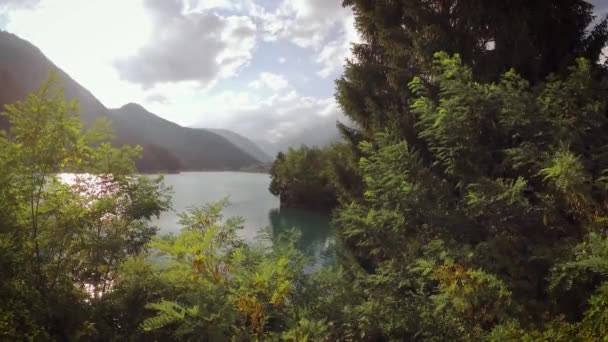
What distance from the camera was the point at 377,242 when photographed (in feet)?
21.5

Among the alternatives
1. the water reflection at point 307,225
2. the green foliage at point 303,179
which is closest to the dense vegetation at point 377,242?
the water reflection at point 307,225

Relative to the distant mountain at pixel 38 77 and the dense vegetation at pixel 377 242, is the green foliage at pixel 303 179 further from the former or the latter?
the distant mountain at pixel 38 77

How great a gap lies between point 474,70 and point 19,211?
28.7 feet

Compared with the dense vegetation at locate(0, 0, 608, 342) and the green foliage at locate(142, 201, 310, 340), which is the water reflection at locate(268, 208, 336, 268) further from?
the green foliage at locate(142, 201, 310, 340)

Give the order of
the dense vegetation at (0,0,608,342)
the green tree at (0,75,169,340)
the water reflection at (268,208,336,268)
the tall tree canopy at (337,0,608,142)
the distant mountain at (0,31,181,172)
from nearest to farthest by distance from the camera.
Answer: the dense vegetation at (0,0,608,342), the green tree at (0,75,169,340), the tall tree canopy at (337,0,608,142), the water reflection at (268,208,336,268), the distant mountain at (0,31,181,172)

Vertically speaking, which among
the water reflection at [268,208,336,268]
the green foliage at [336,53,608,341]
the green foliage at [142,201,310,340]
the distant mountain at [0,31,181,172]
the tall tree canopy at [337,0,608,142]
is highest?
the distant mountain at [0,31,181,172]

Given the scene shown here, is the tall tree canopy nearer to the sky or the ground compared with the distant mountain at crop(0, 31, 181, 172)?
nearer to the ground

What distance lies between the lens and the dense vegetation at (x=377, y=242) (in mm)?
4551

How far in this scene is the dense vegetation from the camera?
14.9ft

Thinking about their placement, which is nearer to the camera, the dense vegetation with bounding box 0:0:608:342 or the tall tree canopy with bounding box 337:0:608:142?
the dense vegetation with bounding box 0:0:608:342

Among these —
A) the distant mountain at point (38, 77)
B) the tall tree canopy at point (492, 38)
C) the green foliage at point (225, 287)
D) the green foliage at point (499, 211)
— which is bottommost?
the green foliage at point (225, 287)

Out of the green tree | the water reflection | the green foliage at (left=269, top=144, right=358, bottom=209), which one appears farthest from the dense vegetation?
the green foliage at (left=269, top=144, right=358, bottom=209)

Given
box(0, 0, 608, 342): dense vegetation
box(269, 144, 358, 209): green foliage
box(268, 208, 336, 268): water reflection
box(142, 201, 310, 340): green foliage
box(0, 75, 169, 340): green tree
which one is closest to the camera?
box(142, 201, 310, 340): green foliage

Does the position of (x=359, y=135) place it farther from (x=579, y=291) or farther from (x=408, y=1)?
(x=579, y=291)
